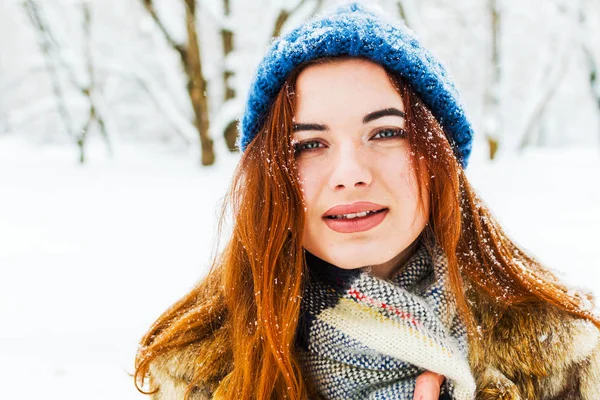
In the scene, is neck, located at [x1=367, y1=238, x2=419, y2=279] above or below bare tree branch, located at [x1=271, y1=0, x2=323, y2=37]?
below

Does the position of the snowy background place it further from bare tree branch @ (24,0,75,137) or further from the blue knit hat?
the blue knit hat

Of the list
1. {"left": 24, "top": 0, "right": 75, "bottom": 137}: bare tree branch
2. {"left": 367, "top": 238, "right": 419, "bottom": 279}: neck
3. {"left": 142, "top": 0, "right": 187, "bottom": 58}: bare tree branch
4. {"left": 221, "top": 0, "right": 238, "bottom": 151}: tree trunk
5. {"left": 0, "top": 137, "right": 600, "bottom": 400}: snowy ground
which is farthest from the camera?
{"left": 24, "top": 0, "right": 75, "bottom": 137}: bare tree branch

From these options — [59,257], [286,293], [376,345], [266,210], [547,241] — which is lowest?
[547,241]

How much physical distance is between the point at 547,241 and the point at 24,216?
5.88m

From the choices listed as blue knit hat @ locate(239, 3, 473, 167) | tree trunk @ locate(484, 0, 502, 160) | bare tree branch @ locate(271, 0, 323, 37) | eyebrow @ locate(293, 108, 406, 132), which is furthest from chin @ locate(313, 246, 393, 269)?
tree trunk @ locate(484, 0, 502, 160)

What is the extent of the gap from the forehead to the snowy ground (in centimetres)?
56

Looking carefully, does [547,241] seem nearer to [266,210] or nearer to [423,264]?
[423,264]

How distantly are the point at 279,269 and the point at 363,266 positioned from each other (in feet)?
0.82

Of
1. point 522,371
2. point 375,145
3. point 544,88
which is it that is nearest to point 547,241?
point 522,371

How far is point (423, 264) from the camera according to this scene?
155 centimetres

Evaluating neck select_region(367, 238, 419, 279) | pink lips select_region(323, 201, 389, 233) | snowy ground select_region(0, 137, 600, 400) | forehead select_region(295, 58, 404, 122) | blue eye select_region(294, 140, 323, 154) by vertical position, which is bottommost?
snowy ground select_region(0, 137, 600, 400)

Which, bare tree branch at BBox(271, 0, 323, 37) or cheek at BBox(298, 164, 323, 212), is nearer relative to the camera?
cheek at BBox(298, 164, 323, 212)

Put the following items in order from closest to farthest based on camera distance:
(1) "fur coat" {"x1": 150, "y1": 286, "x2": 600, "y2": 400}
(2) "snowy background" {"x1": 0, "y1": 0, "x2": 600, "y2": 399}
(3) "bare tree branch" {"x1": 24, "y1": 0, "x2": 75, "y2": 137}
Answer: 1. (1) "fur coat" {"x1": 150, "y1": 286, "x2": 600, "y2": 400}
2. (2) "snowy background" {"x1": 0, "y1": 0, "x2": 600, "y2": 399}
3. (3) "bare tree branch" {"x1": 24, "y1": 0, "x2": 75, "y2": 137}

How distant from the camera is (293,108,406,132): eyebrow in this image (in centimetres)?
132
